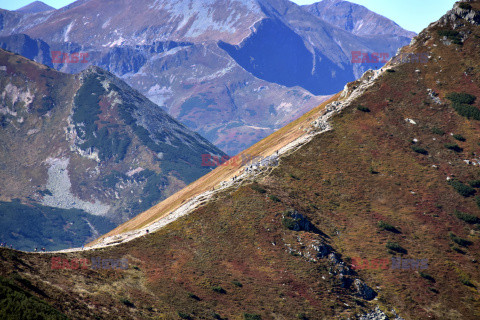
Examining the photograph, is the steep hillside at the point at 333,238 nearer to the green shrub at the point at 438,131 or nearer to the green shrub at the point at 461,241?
the green shrub at the point at 438,131

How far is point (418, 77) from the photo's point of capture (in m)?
124

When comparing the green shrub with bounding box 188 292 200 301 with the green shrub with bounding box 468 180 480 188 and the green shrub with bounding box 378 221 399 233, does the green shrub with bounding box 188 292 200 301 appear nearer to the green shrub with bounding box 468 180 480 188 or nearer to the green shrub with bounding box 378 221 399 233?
the green shrub with bounding box 378 221 399 233

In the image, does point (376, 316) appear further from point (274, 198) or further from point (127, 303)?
point (127, 303)

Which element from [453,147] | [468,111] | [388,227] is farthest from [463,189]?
[468,111]

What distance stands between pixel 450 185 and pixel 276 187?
1655 inches

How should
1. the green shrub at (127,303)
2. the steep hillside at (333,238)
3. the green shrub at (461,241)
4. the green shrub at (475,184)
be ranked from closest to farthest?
the green shrub at (127,303)
the steep hillside at (333,238)
the green shrub at (461,241)
the green shrub at (475,184)

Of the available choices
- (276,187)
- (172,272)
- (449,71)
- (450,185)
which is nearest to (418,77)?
(449,71)

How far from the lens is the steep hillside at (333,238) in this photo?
65438 mm

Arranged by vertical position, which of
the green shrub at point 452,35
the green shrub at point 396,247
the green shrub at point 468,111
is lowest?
the green shrub at point 396,247

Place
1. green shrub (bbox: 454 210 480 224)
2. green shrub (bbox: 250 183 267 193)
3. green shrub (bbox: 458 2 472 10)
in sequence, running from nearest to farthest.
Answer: green shrub (bbox: 454 210 480 224)
green shrub (bbox: 250 183 267 193)
green shrub (bbox: 458 2 472 10)

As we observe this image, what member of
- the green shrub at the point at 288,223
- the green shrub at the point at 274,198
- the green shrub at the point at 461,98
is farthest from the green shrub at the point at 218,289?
the green shrub at the point at 461,98

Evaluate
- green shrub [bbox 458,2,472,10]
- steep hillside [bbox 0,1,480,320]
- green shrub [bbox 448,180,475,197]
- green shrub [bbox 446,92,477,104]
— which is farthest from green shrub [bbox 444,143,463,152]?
green shrub [bbox 458,2,472,10]

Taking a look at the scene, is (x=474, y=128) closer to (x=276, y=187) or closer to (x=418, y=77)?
(x=418, y=77)

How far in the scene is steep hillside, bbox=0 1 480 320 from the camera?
65.4 metres
